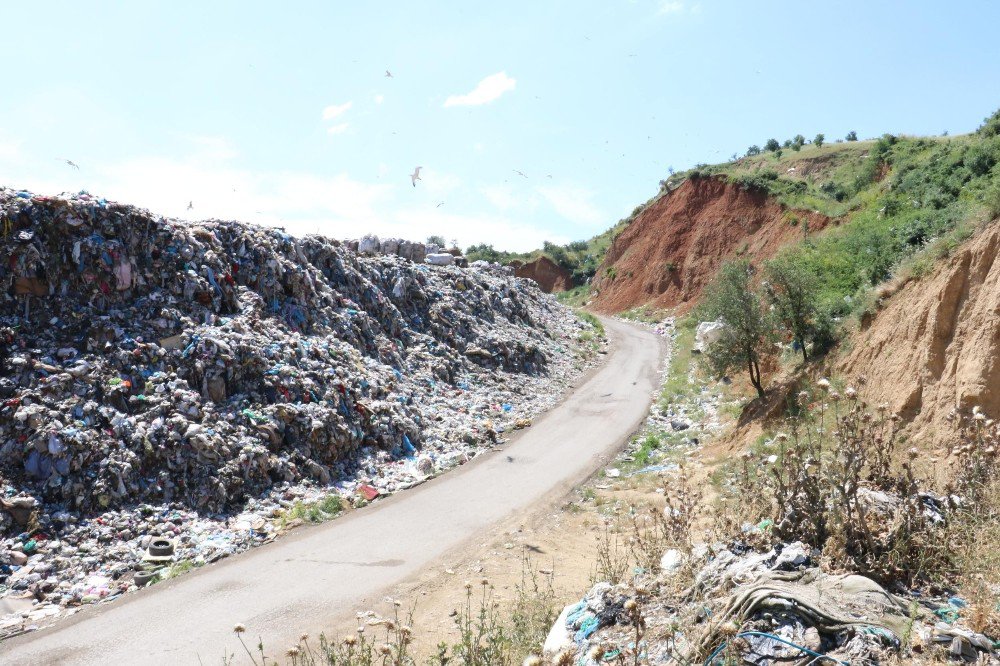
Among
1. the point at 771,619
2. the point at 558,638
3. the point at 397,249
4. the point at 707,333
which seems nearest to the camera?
the point at 771,619

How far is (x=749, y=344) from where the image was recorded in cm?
1527

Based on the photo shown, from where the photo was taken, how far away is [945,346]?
10172 millimetres

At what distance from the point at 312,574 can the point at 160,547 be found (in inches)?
114

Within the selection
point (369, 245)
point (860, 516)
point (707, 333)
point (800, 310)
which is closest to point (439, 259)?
point (369, 245)

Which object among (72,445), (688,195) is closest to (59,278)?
(72,445)

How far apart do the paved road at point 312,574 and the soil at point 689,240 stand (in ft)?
84.2

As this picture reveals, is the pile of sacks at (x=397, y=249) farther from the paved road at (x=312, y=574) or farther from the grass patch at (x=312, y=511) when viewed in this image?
the grass patch at (x=312, y=511)

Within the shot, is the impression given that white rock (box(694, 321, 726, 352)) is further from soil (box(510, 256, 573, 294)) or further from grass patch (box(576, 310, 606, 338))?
soil (box(510, 256, 573, 294))

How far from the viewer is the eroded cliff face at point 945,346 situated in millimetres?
9219

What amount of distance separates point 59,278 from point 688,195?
4217 centimetres

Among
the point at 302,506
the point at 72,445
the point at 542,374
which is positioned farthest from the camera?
the point at 542,374

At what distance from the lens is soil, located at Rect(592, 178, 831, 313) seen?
36.2m

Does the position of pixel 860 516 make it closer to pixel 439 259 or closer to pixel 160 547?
pixel 160 547

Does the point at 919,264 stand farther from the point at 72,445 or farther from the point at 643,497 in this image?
the point at 72,445
